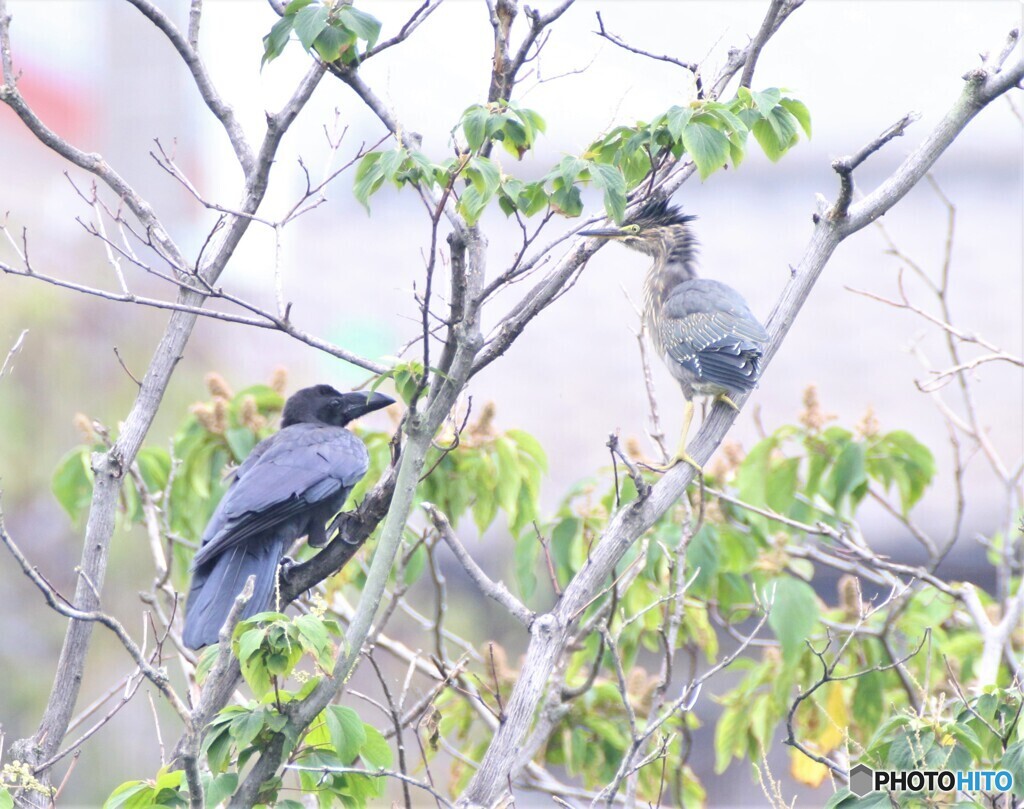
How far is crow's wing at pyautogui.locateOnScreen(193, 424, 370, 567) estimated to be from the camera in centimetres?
321

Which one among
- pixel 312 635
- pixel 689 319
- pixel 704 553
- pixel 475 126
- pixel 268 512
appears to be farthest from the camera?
pixel 689 319

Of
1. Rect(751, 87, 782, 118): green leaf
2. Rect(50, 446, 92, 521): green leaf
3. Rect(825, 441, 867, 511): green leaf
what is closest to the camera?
Rect(751, 87, 782, 118): green leaf

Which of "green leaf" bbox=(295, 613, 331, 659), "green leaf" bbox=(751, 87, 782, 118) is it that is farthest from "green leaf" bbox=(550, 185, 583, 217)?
"green leaf" bbox=(295, 613, 331, 659)

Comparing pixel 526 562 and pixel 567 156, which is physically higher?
pixel 567 156

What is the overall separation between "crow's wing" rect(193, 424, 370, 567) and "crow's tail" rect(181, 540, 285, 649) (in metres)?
0.04

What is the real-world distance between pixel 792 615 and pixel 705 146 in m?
1.50

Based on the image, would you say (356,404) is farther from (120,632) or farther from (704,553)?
(120,632)

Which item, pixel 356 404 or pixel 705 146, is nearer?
pixel 705 146

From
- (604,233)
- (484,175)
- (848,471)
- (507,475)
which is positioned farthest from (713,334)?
(484,175)

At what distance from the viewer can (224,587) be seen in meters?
3.17

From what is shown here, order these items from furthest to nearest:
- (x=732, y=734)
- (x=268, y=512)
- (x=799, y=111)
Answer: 1. (x=732, y=734)
2. (x=268, y=512)
3. (x=799, y=111)

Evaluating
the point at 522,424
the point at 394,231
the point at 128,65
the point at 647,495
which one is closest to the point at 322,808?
the point at 647,495

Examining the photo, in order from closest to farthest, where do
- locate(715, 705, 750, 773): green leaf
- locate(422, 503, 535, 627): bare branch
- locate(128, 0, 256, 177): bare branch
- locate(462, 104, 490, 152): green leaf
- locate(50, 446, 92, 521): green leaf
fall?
locate(462, 104, 490, 152): green leaf
locate(422, 503, 535, 627): bare branch
locate(128, 0, 256, 177): bare branch
locate(50, 446, 92, 521): green leaf
locate(715, 705, 750, 773): green leaf

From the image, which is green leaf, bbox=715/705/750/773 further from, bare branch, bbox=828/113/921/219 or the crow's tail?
bare branch, bbox=828/113/921/219
